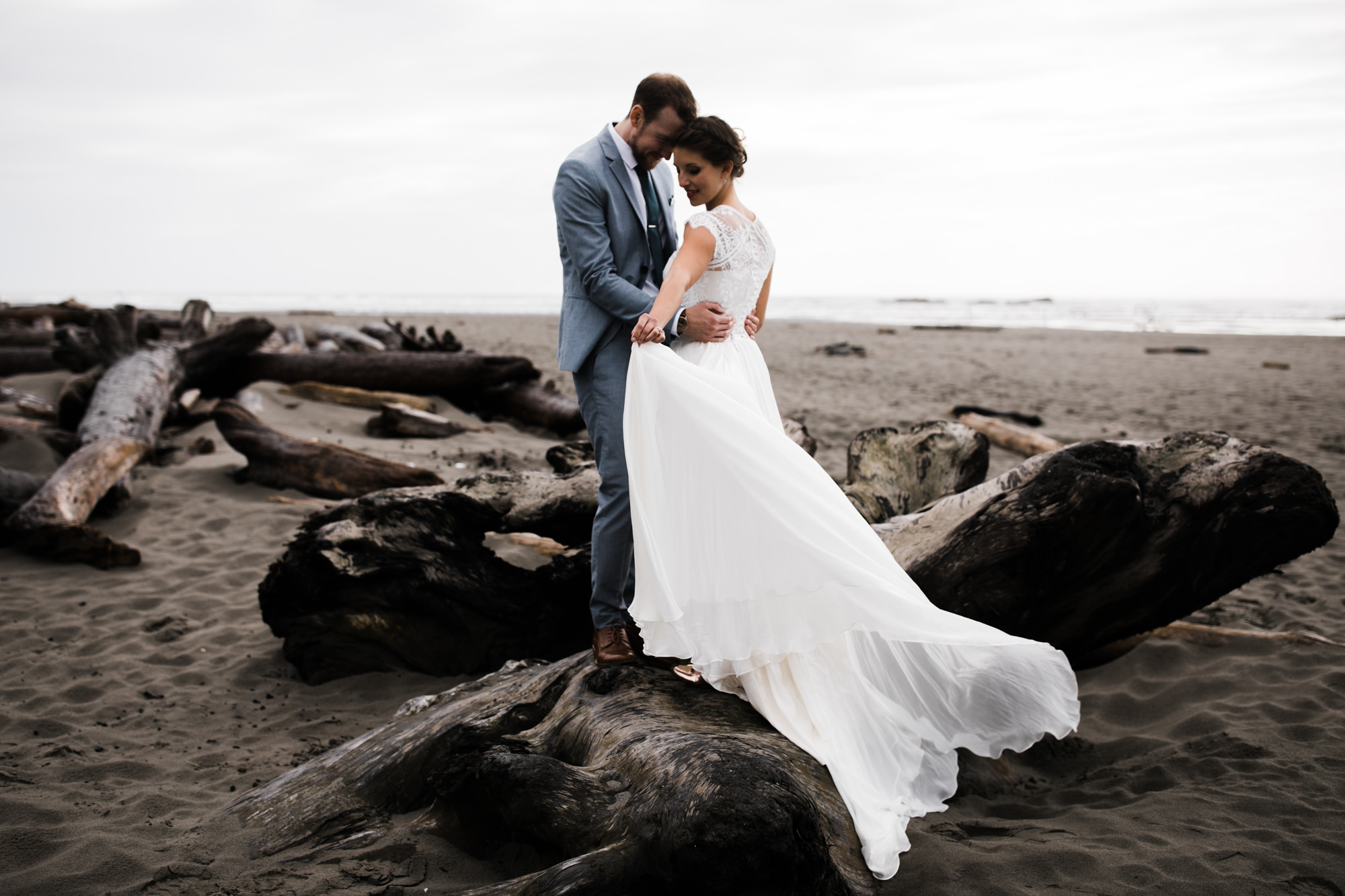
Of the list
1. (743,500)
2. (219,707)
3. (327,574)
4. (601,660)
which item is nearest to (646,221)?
(743,500)

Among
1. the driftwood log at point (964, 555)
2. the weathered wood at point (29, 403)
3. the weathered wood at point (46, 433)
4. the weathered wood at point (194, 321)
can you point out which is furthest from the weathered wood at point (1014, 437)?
the weathered wood at point (29, 403)

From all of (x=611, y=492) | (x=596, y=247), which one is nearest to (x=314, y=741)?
(x=611, y=492)

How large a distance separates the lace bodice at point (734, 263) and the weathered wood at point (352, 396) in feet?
24.9

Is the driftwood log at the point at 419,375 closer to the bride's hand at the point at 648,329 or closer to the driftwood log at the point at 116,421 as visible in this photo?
the driftwood log at the point at 116,421

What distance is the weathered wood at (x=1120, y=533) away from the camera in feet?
10.7

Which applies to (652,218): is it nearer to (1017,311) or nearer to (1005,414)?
(1005,414)

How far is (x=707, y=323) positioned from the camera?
338cm

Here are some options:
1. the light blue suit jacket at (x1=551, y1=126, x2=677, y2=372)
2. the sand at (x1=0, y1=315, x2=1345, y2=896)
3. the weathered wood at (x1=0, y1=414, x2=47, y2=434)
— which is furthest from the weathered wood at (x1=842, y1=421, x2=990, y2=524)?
the weathered wood at (x1=0, y1=414, x2=47, y2=434)

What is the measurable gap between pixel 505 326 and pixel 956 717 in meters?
29.9

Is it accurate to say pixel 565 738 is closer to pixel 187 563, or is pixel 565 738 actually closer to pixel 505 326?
pixel 187 563

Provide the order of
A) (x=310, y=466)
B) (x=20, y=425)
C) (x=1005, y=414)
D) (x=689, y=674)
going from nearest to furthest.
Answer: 1. (x=689, y=674)
2. (x=310, y=466)
3. (x=20, y=425)
4. (x=1005, y=414)

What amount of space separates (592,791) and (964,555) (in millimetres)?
1942

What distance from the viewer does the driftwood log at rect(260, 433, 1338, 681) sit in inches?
130

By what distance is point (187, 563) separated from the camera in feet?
19.3
